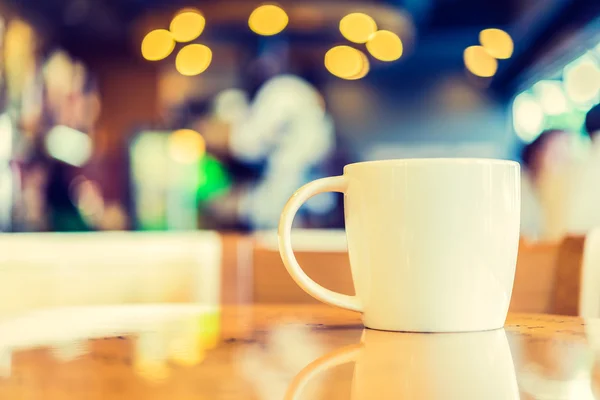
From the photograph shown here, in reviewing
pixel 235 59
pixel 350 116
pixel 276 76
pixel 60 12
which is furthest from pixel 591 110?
pixel 60 12

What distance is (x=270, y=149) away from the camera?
411 cm

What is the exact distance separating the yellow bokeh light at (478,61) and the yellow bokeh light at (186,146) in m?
1.70

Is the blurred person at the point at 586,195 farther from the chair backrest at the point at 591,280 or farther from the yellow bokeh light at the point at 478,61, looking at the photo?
the chair backrest at the point at 591,280

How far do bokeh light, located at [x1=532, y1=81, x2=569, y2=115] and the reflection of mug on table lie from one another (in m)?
3.86

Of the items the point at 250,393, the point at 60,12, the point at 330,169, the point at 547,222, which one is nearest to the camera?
the point at 250,393

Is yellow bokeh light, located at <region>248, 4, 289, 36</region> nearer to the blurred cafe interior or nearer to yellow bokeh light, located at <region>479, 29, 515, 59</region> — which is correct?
the blurred cafe interior

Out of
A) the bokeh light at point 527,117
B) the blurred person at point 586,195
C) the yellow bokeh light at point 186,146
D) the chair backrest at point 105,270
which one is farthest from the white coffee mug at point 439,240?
the bokeh light at point 527,117

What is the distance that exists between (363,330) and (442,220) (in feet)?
0.32

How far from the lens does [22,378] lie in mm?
337

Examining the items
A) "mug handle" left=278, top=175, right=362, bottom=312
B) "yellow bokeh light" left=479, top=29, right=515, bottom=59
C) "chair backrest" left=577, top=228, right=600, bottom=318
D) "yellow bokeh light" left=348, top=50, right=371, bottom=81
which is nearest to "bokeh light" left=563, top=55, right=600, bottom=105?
"yellow bokeh light" left=479, top=29, right=515, bottom=59

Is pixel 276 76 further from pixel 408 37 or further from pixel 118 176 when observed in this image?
pixel 118 176

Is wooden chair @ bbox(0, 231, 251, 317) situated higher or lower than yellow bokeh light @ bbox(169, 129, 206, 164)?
lower

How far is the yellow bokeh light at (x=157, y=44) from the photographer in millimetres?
4004

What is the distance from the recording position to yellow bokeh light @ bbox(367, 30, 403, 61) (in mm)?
4164
